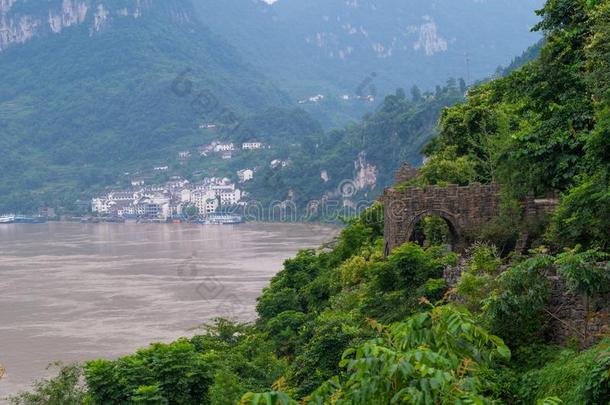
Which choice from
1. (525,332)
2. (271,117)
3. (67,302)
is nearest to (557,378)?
(525,332)

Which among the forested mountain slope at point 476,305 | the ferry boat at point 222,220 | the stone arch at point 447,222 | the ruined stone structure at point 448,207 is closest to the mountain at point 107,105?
the ferry boat at point 222,220

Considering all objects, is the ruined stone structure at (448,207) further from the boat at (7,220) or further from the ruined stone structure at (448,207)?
the boat at (7,220)

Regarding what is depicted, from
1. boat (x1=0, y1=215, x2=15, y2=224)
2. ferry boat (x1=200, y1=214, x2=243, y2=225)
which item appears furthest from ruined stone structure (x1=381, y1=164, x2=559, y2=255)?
boat (x1=0, y1=215, x2=15, y2=224)

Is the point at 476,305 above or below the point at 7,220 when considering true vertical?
below

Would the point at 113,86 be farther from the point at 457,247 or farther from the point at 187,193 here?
the point at 457,247

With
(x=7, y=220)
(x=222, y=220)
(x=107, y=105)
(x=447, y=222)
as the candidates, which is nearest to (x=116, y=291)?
(x=447, y=222)

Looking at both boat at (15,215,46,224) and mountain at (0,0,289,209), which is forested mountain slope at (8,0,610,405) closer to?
boat at (15,215,46,224)

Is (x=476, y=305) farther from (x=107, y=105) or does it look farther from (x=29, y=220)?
(x=107, y=105)
